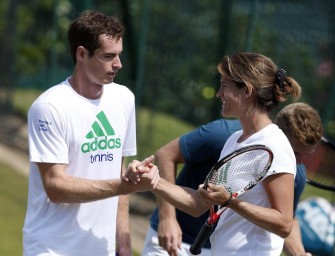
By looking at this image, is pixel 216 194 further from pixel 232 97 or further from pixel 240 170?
pixel 232 97

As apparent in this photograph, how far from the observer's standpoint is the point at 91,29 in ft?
14.4

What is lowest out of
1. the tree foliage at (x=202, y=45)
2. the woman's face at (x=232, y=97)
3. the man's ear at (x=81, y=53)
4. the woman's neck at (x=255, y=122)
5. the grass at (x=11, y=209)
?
the grass at (x=11, y=209)

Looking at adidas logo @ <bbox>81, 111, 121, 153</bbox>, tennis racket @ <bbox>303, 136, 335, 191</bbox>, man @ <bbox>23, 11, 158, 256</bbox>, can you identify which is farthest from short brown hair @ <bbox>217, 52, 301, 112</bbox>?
tennis racket @ <bbox>303, 136, 335, 191</bbox>

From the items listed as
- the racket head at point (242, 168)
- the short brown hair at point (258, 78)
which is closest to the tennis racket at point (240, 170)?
the racket head at point (242, 168)

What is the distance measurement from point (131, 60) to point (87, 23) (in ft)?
20.1

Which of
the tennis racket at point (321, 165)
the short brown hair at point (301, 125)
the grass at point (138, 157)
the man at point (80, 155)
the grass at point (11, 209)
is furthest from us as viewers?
the grass at point (138, 157)

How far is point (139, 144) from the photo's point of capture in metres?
10.3

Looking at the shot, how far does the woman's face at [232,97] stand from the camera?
13.6ft

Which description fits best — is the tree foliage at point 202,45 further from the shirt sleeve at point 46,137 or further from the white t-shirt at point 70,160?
the shirt sleeve at point 46,137

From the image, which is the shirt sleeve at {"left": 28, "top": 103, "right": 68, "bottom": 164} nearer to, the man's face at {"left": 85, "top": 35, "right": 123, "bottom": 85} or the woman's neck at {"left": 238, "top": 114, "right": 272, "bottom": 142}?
the man's face at {"left": 85, "top": 35, "right": 123, "bottom": 85}

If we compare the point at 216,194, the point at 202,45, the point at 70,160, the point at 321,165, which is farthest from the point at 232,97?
the point at 202,45

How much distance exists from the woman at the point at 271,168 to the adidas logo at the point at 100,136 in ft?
1.22

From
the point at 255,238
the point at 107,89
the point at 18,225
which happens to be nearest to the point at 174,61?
the point at 18,225

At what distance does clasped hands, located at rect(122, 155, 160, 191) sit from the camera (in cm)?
409
